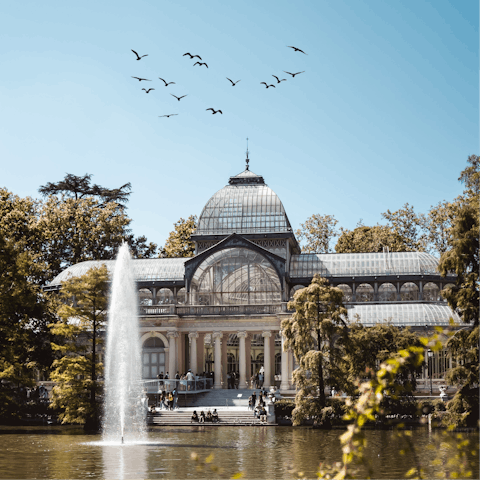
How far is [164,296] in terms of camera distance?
6644 cm

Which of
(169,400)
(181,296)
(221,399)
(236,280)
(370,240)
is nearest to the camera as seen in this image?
(169,400)

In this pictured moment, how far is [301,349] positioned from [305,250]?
43134 millimetres

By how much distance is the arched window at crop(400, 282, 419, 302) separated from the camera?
62.4m

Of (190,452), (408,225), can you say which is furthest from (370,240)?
(190,452)

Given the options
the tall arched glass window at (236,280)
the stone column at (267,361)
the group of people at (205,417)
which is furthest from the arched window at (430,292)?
the group of people at (205,417)

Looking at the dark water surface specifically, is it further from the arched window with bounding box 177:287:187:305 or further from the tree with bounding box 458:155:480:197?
the arched window with bounding box 177:287:187:305

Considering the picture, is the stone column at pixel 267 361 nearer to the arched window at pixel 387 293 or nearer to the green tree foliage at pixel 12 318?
the arched window at pixel 387 293

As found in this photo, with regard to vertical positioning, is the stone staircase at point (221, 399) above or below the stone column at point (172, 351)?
below

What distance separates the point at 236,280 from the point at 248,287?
1160 millimetres

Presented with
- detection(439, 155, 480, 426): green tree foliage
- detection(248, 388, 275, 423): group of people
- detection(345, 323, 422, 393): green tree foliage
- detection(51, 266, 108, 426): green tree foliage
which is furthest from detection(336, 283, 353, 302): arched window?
detection(439, 155, 480, 426): green tree foliage

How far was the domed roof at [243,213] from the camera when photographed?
65.8 m

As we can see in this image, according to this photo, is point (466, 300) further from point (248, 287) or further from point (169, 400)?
point (248, 287)

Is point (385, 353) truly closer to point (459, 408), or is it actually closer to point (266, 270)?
point (459, 408)

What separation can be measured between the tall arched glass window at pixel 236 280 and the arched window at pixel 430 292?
12.2 meters
